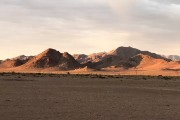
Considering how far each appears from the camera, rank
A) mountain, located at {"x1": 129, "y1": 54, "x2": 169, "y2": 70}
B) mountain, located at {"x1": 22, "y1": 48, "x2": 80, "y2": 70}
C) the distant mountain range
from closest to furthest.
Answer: the distant mountain range → mountain, located at {"x1": 22, "y1": 48, "x2": 80, "y2": 70} → mountain, located at {"x1": 129, "y1": 54, "x2": 169, "y2": 70}

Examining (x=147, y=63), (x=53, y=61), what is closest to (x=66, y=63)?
(x=53, y=61)

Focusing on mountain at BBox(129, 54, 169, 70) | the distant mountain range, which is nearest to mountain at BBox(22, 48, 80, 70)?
the distant mountain range

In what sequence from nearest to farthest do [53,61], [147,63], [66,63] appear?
[66,63]
[53,61]
[147,63]

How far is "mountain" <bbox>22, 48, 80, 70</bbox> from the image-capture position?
489ft

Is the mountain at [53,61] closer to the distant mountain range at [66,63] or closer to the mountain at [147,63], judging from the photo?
the distant mountain range at [66,63]

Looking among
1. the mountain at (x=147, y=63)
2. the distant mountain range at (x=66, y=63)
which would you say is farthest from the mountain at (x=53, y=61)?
the mountain at (x=147, y=63)

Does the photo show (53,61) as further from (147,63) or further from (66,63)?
(147,63)

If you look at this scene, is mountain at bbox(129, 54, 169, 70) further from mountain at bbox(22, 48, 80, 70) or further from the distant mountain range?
mountain at bbox(22, 48, 80, 70)

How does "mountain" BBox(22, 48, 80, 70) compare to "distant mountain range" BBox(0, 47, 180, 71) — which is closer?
"distant mountain range" BBox(0, 47, 180, 71)

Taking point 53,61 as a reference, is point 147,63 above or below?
below

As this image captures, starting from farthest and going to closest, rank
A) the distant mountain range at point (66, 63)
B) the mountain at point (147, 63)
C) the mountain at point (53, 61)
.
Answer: the mountain at point (147, 63) < the mountain at point (53, 61) < the distant mountain range at point (66, 63)

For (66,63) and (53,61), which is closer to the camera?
(66,63)

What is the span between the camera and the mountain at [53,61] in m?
149

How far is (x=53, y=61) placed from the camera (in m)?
152
